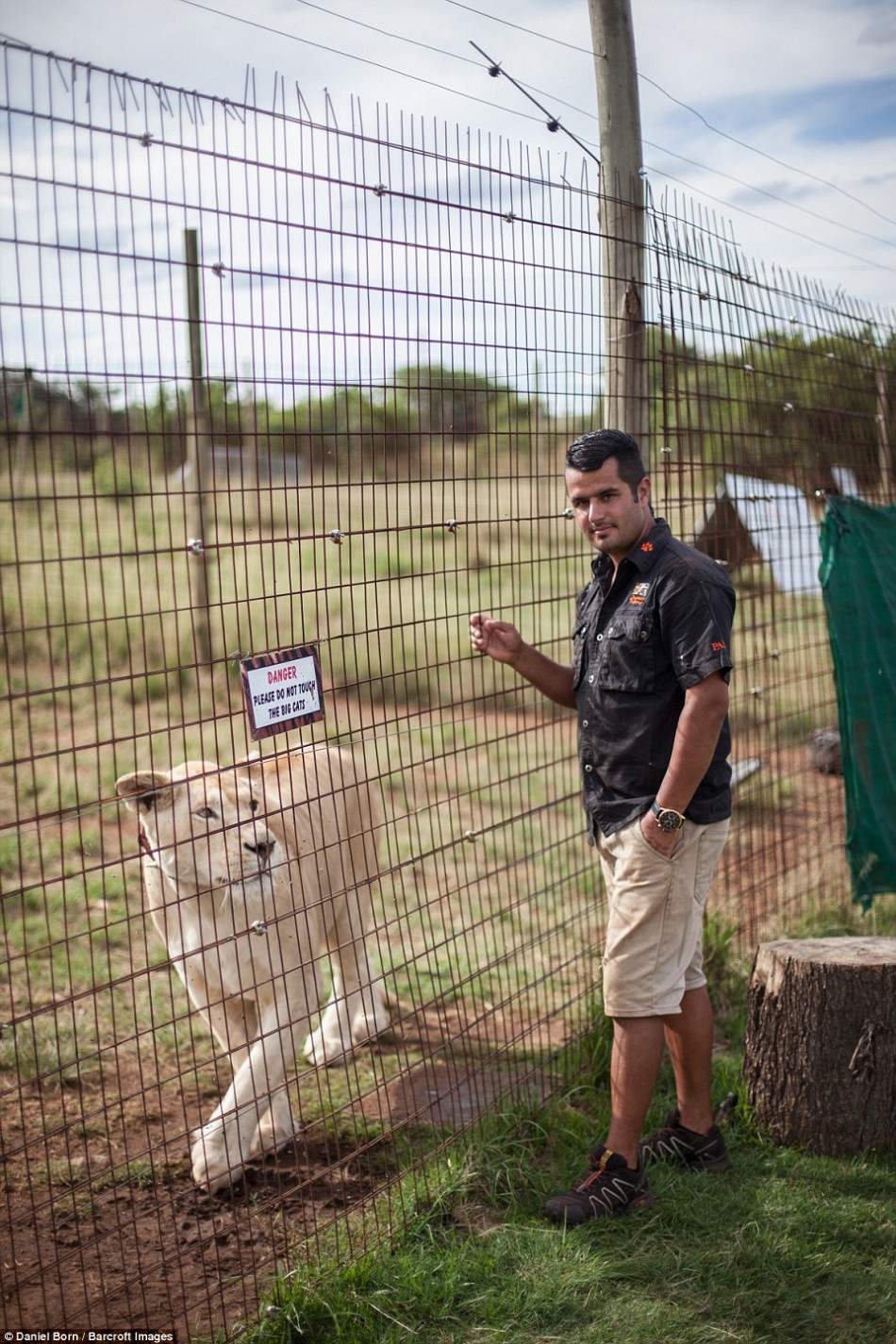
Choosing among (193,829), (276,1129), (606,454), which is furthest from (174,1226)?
(606,454)

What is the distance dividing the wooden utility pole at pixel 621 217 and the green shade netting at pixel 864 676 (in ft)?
5.67

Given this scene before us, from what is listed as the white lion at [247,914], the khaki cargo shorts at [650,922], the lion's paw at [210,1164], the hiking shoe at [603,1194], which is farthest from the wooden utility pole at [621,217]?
the lion's paw at [210,1164]

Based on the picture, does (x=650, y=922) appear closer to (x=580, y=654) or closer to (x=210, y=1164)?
(x=580, y=654)

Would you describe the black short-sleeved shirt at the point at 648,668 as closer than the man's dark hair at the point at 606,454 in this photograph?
Yes

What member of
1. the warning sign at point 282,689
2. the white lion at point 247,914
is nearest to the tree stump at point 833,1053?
the white lion at point 247,914

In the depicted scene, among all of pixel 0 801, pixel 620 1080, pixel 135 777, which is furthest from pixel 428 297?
pixel 0 801

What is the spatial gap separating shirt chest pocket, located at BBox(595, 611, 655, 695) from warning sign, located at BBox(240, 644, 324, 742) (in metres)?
1.00

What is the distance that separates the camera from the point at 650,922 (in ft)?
12.1

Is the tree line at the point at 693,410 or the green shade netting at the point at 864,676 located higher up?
the tree line at the point at 693,410

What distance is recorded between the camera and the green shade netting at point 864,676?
590 centimetres

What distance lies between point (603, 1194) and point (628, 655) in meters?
1.74

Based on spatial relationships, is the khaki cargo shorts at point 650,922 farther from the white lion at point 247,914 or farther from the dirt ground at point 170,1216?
the white lion at point 247,914

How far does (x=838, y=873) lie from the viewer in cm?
658

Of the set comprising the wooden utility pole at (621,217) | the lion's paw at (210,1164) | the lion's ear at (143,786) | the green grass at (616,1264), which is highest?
the wooden utility pole at (621,217)
